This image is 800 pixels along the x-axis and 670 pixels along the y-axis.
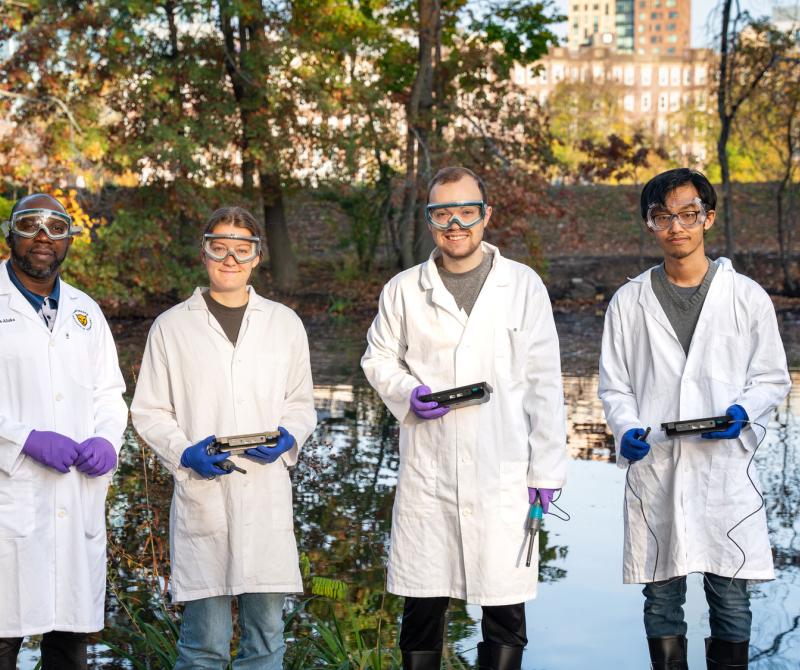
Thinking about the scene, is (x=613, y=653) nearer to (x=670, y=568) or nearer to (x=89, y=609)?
(x=670, y=568)

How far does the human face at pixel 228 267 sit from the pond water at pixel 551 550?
1.71 meters

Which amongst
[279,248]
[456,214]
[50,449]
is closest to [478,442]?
[456,214]

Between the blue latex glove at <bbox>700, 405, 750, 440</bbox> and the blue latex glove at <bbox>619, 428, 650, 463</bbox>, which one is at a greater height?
the blue latex glove at <bbox>700, 405, 750, 440</bbox>

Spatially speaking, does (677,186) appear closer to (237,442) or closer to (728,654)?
(728,654)

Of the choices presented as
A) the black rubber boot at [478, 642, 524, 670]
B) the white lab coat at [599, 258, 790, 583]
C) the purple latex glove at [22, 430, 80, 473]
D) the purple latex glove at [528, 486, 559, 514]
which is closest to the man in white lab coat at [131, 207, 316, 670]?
the purple latex glove at [22, 430, 80, 473]

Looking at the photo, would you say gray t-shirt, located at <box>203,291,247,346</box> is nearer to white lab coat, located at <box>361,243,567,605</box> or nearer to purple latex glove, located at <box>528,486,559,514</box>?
white lab coat, located at <box>361,243,567,605</box>

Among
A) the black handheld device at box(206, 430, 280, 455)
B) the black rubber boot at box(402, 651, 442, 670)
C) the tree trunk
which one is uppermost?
the tree trunk

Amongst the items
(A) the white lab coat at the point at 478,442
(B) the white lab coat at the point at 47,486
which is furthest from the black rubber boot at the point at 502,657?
(B) the white lab coat at the point at 47,486

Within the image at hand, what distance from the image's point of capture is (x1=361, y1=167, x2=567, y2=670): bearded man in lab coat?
13.8ft

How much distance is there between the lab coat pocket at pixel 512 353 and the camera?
4.30 metres

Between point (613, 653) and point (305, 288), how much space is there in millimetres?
22769

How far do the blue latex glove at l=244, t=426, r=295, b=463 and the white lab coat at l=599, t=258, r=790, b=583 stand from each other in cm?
126

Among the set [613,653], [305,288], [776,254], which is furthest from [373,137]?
[613,653]

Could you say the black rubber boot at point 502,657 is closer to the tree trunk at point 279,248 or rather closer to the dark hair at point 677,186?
the dark hair at point 677,186
